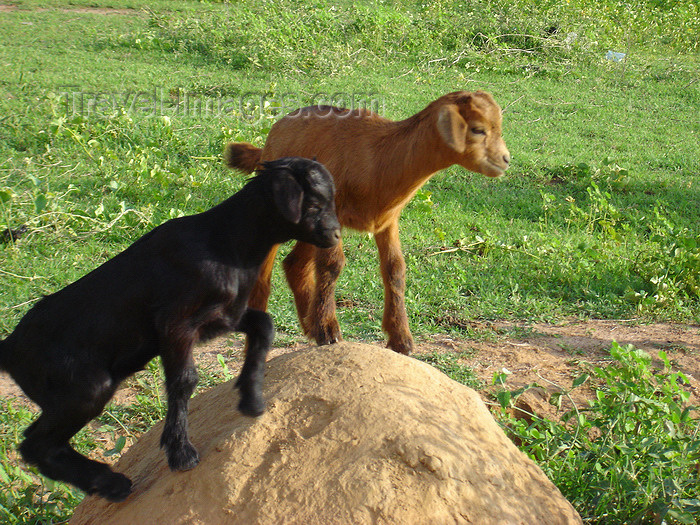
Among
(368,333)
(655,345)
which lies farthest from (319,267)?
(655,345)

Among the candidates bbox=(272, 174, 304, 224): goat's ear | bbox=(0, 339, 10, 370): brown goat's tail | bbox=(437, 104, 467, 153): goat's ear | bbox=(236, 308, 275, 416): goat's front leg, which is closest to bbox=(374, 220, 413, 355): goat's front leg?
bbox=(437, 104, 467, 153): goat's ear

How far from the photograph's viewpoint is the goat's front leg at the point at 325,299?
4566 millimetres

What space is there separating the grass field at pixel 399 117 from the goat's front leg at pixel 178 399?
3.08ft

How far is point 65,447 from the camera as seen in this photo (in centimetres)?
305

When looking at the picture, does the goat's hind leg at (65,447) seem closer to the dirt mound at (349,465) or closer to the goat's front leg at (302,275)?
the dirt mound at (349,465)

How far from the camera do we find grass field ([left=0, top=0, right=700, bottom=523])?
243 inches

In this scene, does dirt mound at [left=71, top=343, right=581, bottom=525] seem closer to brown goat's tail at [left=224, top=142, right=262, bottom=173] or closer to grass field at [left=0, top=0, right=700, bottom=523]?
grass field at [left=0, top=0, right=700, bottom=523]

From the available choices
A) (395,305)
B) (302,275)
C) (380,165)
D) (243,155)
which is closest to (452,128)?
(380,165)

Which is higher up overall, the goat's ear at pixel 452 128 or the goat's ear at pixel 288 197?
the goat's ear at pixel 452 128

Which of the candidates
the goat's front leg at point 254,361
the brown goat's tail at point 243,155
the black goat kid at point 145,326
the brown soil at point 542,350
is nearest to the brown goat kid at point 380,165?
the brown goat's tail at point 243,155

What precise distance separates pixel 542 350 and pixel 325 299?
1.82 meters

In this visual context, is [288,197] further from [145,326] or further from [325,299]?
[325,299]

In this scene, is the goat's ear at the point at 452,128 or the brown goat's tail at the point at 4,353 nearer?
the brown goat's tail at the point at 4,353

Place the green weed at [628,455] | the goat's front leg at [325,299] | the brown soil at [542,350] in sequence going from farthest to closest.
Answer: the brown soil at [542,350], the goat's front leg at [325,299], the green weed at [628,455]
